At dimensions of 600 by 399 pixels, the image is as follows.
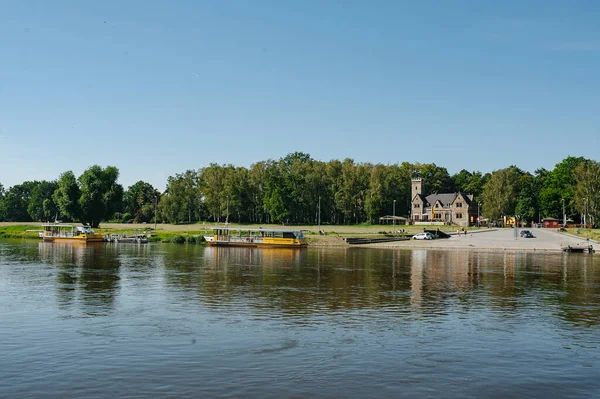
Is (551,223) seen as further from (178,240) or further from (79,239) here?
(79,239)

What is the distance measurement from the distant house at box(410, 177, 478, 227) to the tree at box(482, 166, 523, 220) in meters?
9.03

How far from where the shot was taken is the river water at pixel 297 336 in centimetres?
1653

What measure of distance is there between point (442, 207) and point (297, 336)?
168308 mm

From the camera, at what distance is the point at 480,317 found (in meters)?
27.3

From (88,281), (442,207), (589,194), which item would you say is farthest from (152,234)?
(589,194)

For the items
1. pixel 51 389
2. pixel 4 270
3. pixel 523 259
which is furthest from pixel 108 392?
pixel 523 259

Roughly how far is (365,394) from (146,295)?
2128 cm

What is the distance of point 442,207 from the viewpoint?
184 m

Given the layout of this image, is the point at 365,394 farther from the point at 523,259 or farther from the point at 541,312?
the point at 523,259

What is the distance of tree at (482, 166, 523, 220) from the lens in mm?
165750

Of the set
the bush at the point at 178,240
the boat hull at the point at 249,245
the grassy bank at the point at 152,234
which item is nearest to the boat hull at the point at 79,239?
the grassy bank at the point at 152,234

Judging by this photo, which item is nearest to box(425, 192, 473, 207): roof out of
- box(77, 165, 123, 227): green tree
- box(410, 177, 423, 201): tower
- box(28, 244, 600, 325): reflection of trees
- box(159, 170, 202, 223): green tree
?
→ box(410, 177, 423, 201): tower

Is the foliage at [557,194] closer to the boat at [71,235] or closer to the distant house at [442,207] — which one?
the distant house at [442,207]

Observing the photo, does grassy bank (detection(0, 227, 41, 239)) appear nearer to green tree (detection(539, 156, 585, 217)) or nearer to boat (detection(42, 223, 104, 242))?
boat (detection(42, 223, 104, 242))
